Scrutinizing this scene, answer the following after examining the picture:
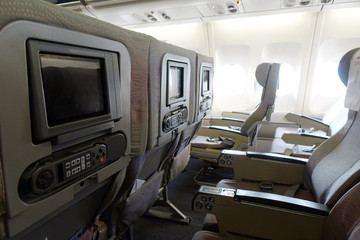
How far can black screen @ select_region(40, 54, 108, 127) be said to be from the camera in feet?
1.92

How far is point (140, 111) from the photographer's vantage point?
993mm

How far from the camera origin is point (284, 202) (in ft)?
4.19

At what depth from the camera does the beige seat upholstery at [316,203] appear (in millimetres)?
1189

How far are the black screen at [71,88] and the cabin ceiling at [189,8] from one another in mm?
2720

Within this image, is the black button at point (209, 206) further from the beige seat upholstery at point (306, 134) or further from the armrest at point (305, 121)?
the armrest at point (305, 121)

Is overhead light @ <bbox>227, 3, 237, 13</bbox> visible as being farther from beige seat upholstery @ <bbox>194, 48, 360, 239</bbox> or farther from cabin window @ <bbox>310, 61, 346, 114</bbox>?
beige seat upholstery @ <bbox>194, 48, 360, 239</bbox>

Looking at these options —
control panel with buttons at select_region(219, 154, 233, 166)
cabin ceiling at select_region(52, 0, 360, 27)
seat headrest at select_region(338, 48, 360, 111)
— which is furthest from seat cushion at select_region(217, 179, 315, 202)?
cabin ceiling at select_region(52, 0, 360, 27)

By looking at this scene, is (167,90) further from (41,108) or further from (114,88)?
(41,108)

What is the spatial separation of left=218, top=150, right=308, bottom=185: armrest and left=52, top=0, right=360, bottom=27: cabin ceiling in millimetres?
2075

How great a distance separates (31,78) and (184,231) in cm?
220

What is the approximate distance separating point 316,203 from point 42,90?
1.38m

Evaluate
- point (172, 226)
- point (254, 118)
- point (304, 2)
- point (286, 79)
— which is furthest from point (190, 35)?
point (172, 226)

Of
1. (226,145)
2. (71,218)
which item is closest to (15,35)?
(71,218)

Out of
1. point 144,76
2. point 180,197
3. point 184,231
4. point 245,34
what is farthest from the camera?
point 245,34
